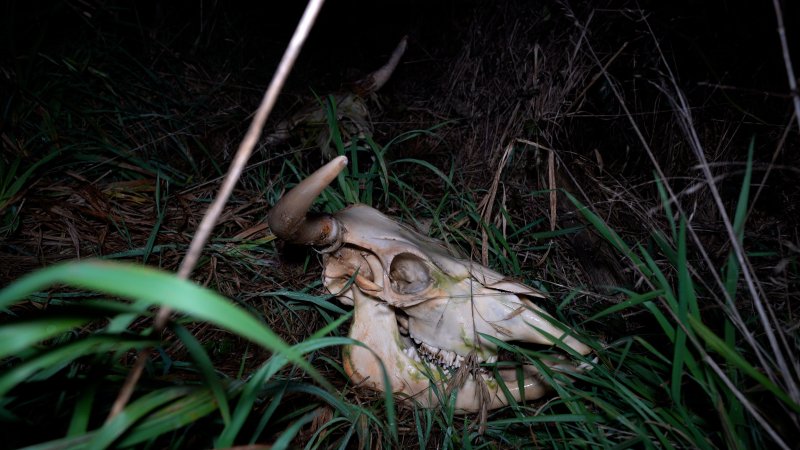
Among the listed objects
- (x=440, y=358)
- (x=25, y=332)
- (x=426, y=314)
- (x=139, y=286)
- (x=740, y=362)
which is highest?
(x=139, y=286)

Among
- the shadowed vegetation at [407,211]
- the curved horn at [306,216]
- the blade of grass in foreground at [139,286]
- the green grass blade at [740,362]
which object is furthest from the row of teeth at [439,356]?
the blade of grass in foreground at [139,286]

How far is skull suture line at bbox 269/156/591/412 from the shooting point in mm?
1694

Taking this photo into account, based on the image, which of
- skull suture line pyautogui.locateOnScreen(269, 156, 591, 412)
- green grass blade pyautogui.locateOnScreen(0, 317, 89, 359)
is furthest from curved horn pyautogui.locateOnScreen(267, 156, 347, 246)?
green grass blade pyautogui.locateOnScreen(0, 317, 89, 359)

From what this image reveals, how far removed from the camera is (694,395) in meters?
1.53

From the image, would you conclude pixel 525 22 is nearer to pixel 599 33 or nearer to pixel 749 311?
pixel 599 33

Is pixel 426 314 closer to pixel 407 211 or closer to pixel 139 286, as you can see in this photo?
pixel 407 211

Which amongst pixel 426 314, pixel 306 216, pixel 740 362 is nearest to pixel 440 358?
pixel 426 314

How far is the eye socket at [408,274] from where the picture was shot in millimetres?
1777

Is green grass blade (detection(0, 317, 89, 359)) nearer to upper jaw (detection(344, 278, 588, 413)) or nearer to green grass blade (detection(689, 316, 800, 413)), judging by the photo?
upper jaw (detection(344, 278, 588, 413))

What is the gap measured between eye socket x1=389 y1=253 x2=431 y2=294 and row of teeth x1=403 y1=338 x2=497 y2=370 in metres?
0.24

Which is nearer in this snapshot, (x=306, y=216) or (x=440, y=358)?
(x=306, y=216)

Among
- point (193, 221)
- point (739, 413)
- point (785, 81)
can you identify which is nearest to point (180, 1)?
point (193, 221)

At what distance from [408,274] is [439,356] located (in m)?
0.36

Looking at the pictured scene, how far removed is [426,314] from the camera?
70.7 inches
